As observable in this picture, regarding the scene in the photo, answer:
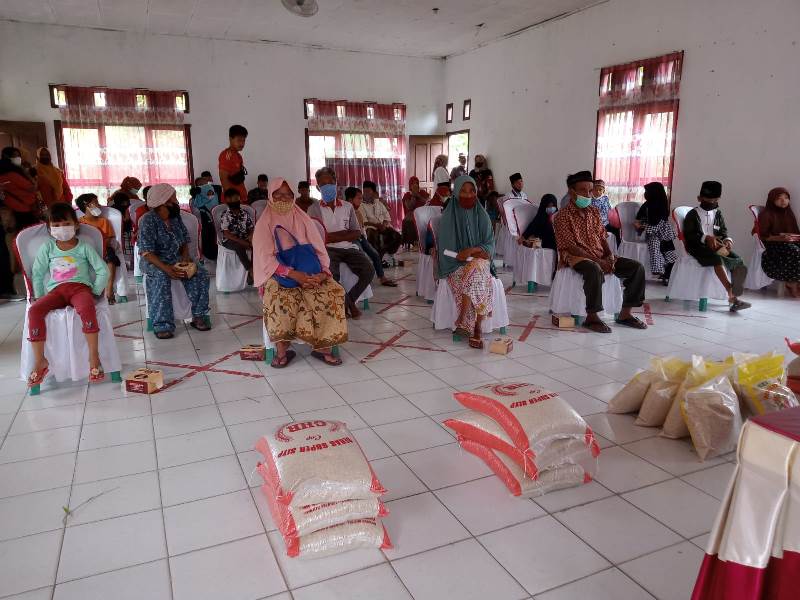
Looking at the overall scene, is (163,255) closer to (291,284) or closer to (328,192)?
(291,284)

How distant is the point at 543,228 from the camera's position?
6387mm

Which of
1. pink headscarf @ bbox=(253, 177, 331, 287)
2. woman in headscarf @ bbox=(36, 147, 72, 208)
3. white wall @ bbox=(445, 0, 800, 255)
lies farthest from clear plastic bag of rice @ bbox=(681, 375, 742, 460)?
woman in headscarf @ bbox=(36, 147, 72, 208)

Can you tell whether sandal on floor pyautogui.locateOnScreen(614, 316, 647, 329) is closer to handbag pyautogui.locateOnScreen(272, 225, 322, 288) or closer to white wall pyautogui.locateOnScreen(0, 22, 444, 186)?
handbag pyautogui.locateOnScreen(272, 225, 322, 288)

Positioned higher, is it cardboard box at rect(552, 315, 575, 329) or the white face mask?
the white face mask

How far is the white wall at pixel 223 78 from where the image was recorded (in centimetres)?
894

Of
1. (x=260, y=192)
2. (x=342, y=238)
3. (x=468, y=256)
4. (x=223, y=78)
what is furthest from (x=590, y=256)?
(x=223, y=78)

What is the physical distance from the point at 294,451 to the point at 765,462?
1.49 m

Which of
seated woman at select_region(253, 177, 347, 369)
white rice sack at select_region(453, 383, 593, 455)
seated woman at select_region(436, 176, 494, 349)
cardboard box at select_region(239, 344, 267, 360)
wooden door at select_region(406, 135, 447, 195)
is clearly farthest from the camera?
wooden door at select_region(406, 135, 447, 195)

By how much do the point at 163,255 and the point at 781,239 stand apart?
19.5 feet

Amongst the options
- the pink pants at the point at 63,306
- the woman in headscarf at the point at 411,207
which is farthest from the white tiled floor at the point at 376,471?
the woman in headscarf at the point at 411,207

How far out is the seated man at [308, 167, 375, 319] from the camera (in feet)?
17.8

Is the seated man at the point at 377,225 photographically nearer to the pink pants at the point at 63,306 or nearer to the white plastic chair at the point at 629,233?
the white plastic chair at the point at 629,233

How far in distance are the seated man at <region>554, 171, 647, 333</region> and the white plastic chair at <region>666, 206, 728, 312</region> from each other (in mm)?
940

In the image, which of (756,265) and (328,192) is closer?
(328,192)
